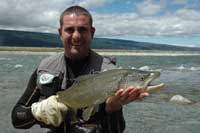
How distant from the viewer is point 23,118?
4617mm

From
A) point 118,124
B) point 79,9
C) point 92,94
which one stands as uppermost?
point 79,9

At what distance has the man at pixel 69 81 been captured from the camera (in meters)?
4.31

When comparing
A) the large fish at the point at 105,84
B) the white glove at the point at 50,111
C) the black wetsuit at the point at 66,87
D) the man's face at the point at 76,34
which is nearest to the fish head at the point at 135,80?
the large fish at the point at 105,84

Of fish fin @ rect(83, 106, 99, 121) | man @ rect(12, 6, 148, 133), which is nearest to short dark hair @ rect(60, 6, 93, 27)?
man @ rect(12, 6, 148, 133)

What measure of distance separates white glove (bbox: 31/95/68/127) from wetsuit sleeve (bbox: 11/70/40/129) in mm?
147

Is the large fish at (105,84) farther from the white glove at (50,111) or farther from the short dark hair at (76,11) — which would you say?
the short dark hair at (76,11)

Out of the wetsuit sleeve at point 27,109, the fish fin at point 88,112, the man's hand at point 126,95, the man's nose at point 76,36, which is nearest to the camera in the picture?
the man's hand at point 126,95

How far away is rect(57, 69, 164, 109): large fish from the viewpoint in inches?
155

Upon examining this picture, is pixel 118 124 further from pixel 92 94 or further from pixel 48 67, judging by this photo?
pixel 48 67

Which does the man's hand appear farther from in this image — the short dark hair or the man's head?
the short dark hair

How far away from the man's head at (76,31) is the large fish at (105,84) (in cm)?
39

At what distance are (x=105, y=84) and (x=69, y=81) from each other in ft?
2.19

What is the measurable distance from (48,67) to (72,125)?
69 centimetres

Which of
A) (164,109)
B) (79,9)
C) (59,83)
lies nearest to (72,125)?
(59,83)
